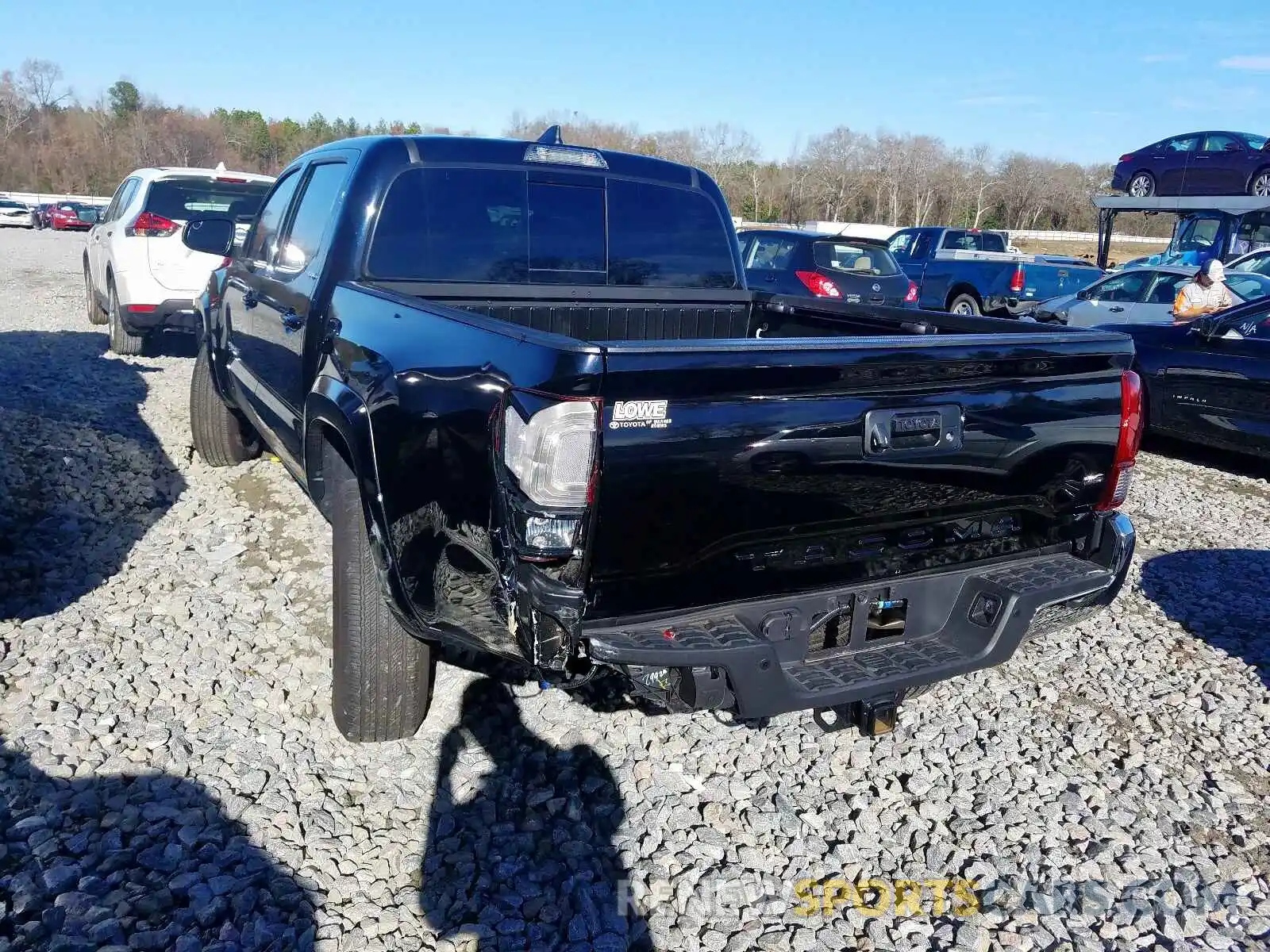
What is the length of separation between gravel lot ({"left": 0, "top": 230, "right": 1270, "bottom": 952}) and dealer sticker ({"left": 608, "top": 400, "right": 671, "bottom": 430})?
Answer: 1338 mm

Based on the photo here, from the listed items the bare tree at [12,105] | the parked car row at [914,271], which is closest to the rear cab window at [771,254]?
the parked car row at [914,271]

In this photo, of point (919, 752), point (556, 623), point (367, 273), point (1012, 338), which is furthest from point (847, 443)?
point (367, 273)

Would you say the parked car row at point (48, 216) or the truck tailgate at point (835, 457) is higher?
the parked car row at point (48, 216)

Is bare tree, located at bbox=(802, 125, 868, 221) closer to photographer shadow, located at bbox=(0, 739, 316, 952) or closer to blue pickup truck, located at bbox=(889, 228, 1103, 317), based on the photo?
blue pickup truck, located at bbox=(889, 228, 1103, 317)

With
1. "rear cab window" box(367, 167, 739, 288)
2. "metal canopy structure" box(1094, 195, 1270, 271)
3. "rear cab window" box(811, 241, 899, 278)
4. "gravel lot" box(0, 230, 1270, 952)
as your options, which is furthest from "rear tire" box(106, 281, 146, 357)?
"metal canopy structure" box(1094, 195, 1270, 271)

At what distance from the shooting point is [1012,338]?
2803mm

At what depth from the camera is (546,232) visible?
4039 mm

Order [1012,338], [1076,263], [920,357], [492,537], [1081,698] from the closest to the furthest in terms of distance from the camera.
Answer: [492,537] < [920,357] < [1012,338] < [1081,698] < [1076,263]

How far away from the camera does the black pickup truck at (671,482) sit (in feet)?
7.63

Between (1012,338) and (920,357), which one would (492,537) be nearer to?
(920,357)

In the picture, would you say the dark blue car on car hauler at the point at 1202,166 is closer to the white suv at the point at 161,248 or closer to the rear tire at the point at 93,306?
the white suv at the point at 161,248

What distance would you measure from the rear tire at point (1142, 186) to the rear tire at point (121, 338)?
21.1m

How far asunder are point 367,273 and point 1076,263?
56.1ft

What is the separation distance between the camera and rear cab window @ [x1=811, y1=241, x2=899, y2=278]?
481 inches
